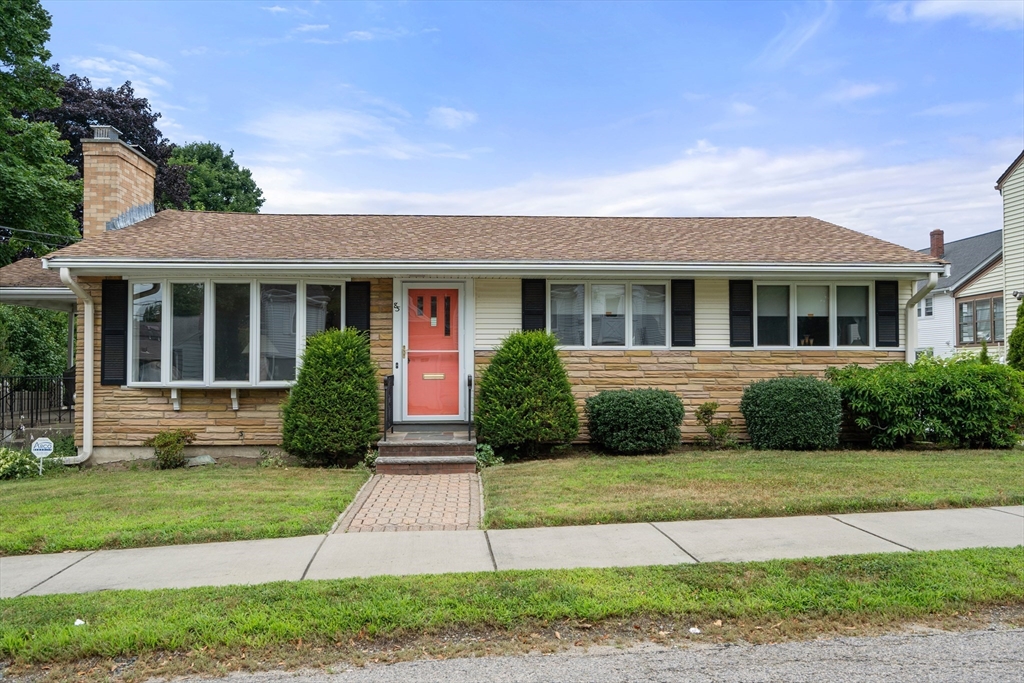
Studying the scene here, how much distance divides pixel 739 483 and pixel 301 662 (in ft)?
18.0

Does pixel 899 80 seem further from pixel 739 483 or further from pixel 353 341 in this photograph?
pixel 353 341

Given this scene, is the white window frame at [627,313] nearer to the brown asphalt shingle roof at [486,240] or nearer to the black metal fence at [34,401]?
the brown asphalt shingle roof at [486,240]

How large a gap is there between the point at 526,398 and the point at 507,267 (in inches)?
79.1

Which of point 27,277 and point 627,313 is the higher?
point 27,277

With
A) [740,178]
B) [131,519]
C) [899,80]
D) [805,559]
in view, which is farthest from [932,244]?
[131,519]

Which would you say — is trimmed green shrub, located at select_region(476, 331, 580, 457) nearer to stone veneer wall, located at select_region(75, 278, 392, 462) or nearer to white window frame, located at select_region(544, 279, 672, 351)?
white window frame, located at select_region(544, 279, 672, 351)

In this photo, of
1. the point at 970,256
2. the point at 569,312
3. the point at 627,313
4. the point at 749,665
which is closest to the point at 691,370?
the point at 627,313

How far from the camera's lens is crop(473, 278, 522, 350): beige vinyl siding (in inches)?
427

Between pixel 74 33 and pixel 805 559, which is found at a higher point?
pixel 74 33

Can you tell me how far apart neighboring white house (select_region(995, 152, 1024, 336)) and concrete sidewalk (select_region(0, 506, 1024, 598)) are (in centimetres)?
1752

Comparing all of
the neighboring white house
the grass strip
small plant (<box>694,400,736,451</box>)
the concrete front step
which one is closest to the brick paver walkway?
the concrete front step

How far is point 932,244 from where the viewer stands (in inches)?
1281

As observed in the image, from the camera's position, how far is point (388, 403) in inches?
404

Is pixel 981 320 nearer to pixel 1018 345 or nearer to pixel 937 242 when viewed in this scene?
pixel 937 242
